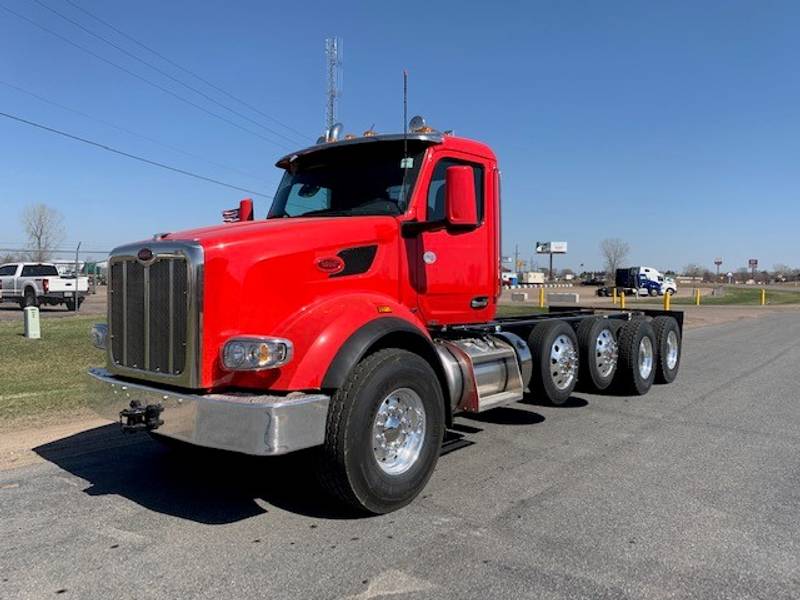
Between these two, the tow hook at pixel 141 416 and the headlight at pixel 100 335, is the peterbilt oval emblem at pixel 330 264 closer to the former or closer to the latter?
the tow hook at pixel 141 416

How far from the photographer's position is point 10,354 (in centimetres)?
1142

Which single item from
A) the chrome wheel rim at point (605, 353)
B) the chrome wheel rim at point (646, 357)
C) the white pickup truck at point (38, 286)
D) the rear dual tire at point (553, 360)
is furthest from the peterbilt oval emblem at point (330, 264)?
the white pickup truck at point (38, 286)

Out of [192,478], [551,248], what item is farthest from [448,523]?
[551,248]

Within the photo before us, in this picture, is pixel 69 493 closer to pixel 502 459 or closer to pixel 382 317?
pixel 382 317

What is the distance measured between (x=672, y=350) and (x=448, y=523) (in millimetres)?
7100

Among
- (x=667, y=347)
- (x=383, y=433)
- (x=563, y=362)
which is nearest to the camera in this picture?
(x=383, y=433)

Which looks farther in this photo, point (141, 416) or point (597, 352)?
point (597, 352)

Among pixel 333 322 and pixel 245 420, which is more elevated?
pixel 333 322

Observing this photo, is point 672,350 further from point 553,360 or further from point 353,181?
point 353,181

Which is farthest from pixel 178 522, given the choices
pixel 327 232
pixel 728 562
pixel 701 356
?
pixel 701 356

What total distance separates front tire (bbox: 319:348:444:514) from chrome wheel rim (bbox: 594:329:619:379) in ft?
12.7

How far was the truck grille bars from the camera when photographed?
13.4ft

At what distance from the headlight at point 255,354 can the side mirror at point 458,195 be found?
1870 mm

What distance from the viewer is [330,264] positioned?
4.65 metres
